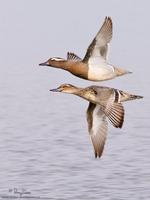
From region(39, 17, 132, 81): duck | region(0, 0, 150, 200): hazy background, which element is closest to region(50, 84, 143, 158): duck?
region(39, 17, 132, 81): duck

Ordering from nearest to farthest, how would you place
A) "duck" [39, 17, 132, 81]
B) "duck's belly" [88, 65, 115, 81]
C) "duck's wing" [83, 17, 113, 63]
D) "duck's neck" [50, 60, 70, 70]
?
"duck's belly" [88, 65, 115, 81] < "duck" [39, 17, 132, 81] < "duck's neck" [50, 60, 70, 70] < "duck's wing" [83, 17, 113, 63]

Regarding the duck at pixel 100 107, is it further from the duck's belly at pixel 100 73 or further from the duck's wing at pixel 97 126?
the duck's belly at pixel 100 73

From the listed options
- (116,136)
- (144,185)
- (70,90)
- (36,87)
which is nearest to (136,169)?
(144,185)

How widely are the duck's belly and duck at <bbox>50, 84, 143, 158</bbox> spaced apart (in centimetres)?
56

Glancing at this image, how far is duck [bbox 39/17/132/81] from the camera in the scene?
25.8m

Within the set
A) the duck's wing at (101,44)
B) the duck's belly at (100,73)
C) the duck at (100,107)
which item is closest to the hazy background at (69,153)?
the duck at (100,107)

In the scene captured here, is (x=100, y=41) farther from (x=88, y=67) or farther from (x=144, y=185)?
(x=144, y=185)

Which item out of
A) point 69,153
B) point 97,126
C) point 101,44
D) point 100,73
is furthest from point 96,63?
point 69,153

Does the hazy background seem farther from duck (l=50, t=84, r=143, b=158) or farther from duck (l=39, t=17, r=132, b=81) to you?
duck (l=39, t=17, r=132, b=81)

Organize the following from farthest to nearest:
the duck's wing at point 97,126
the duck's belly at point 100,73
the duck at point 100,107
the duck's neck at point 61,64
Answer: the duck's wing at point 97,126, the duck's neck at point 61,64, the duck's belly at point 100,73, the duck at point 100,107

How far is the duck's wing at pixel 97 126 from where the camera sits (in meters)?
27.1

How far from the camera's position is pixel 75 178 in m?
98.8

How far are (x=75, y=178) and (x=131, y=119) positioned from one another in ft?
73.1

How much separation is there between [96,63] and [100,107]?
205 cm
